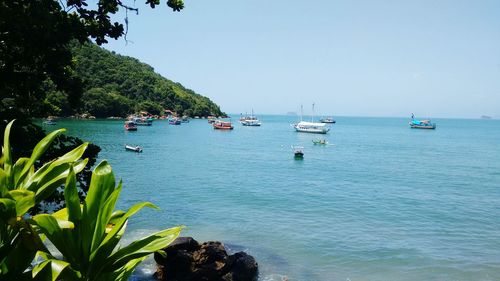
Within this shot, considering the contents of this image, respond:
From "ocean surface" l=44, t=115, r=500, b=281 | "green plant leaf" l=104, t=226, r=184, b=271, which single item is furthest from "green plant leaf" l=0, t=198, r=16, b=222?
"ocean surface" l=44, t=115, r=500, b=281

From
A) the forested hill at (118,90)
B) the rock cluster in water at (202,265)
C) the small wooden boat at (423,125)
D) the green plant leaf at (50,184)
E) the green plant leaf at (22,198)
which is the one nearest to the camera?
the green plant leaf at (22,198)

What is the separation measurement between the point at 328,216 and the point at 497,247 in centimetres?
942

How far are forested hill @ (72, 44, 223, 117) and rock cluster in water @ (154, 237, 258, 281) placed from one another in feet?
388

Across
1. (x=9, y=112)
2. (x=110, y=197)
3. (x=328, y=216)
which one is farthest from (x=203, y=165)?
(x=110, y=197)

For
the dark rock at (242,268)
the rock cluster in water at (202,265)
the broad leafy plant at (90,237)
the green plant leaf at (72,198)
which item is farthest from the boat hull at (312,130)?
the green plant leaf at (72,198)

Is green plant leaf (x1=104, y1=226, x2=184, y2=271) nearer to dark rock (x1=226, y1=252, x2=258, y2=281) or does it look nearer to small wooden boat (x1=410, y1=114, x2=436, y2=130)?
dark rock (x1=226, y1=252, x2=258, y2=281)

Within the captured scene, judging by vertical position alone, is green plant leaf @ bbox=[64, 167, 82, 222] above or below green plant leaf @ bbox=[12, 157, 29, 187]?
below

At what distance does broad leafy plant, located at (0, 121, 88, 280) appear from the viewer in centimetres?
257

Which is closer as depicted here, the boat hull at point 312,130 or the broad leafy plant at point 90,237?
the broad leafy plant at point 90,237

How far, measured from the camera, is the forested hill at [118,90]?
135m

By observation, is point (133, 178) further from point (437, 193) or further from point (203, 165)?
Result: point (437, 193)

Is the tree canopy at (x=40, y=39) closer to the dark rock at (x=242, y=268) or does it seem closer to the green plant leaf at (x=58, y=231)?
the green plant leaf at (x=58, y=231)

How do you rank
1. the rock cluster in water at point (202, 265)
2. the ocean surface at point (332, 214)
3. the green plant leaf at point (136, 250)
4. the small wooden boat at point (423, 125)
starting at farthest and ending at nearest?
the small wooden boat at point (423, 125), the ocean surface at point (332, 214), the rock cluster in water at point (202, 265), the green plant leaf at point (136, 250)

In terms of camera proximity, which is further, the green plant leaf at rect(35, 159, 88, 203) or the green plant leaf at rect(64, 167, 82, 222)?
the green plant leaf at rect(35, 159, 88, 203)
